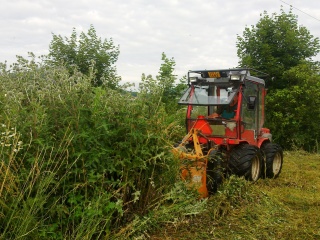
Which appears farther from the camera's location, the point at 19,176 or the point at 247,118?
the point at 247,118

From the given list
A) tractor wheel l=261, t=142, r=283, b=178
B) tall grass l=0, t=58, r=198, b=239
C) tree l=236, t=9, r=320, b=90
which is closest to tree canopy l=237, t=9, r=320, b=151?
tree l=236, t=9, r=320, b=90

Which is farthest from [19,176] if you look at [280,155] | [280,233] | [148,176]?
[280,155]

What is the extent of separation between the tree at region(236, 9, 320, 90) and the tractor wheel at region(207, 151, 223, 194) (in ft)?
31.2

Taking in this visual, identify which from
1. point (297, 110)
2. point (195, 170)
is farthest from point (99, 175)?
point (297, 110)

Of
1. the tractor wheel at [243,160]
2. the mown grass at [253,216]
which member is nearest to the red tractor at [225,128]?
the tractor wheel at [243,160]

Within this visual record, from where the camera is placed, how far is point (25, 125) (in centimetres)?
341

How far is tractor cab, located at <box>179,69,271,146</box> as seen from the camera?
22.0 feet

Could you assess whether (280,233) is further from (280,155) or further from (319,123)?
(319,123)

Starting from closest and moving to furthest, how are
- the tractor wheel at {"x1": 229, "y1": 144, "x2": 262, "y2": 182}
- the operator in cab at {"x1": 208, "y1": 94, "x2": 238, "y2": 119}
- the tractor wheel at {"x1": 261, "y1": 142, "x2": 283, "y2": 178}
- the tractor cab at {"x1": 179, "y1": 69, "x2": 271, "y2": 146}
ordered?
the tractor wheel at {"x1": 229, "y1": 144, "x2": 262, "y2": 182}, the tractor cab at {"x1": 179, "y1": 69, "x2": 271, "y2": 146}, the operator in cab at {"x1": 208, "y1": 94, "x2": 238, "y2": 119}, the tractor wheel at {"x1": 261, "y1": 142, "x2": 283, "y2": 178}

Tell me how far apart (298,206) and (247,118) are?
200 cm

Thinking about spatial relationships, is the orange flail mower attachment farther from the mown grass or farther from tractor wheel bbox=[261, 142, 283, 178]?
tractor wheel bbox=[261, 142, 283, 178]

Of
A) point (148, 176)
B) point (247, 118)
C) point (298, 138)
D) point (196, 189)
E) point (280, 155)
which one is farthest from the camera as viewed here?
point (298, 138)

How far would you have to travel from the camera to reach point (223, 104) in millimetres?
6543

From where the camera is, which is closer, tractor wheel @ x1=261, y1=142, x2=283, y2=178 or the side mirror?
the side mirror
